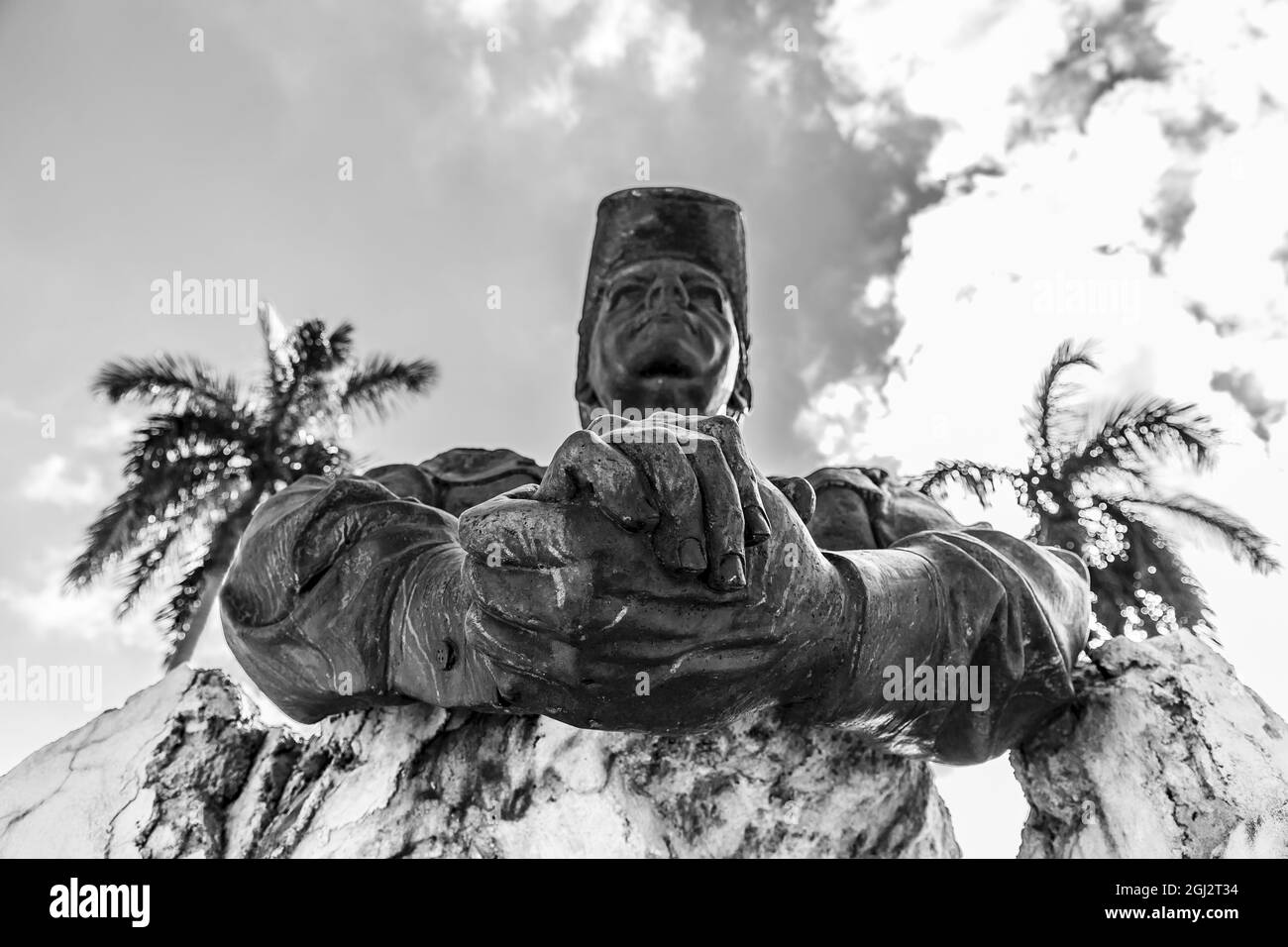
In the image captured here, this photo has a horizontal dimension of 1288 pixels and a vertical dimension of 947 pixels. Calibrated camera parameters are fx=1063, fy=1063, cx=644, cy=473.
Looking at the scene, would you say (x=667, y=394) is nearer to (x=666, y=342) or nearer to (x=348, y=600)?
(x=666, y=342)

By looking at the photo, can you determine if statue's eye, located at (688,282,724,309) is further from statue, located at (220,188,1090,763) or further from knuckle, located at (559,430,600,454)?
knuckle, located at (559,430,600,454)

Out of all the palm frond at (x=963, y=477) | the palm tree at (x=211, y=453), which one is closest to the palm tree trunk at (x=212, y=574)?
the palm tree at (x=211, y=453)

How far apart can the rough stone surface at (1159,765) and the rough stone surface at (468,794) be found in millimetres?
334

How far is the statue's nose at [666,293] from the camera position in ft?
11.2

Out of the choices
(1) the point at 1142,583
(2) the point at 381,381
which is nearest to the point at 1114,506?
(1) the point at 1142,583

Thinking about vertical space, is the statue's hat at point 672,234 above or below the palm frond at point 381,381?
below

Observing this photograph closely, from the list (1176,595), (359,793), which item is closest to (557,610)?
(359,793)

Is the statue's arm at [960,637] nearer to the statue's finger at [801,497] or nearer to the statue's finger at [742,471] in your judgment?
the statue's finger at [801,497]

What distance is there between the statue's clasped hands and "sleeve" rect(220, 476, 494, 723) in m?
0.48

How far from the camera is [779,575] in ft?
6.06

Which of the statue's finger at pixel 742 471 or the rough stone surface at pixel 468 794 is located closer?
the statue's finger at pixel 742 471

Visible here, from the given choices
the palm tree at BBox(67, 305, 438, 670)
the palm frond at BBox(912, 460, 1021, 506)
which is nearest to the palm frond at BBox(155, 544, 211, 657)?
the palm tree at BBox(67, 305, 438, 670)

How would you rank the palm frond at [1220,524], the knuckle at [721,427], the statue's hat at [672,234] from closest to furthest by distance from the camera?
the knuckle at [721,427], the statue's hat at [672,234], the palm frond at [1220,524]

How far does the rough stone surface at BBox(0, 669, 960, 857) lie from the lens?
98.1 inches
